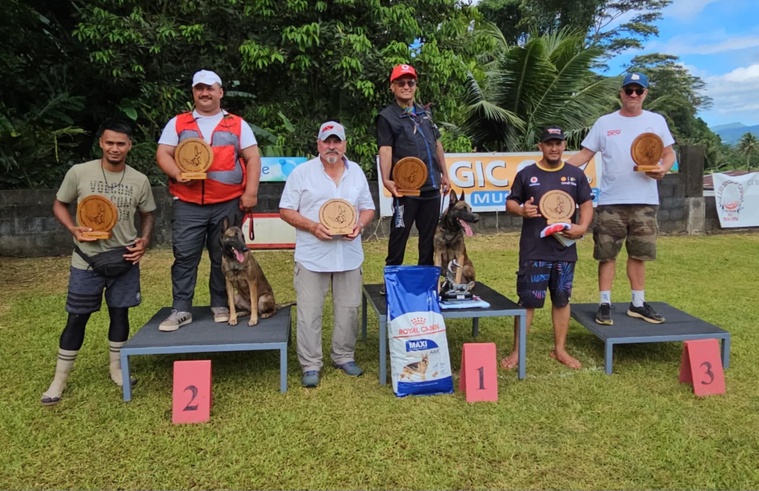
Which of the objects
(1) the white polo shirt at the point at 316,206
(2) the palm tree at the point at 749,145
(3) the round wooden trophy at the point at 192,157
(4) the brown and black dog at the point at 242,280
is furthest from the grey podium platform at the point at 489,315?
(2) the palm tree at the point at 749,145

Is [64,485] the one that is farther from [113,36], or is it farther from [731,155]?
[731,155]

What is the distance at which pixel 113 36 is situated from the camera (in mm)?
8625

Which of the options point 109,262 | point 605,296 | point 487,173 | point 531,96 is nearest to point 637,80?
point 605,296

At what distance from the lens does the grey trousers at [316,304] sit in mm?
3709

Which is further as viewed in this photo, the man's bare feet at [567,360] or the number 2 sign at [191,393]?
the man's bare feet at [567,360]

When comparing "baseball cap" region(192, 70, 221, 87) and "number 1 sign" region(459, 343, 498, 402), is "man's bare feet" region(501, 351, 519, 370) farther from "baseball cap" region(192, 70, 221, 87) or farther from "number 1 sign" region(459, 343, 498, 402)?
"baseball cap" region(192, 70, 221, 87)

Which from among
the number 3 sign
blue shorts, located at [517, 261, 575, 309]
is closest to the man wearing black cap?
blue shorts, located at [517, 261, 575, 309]

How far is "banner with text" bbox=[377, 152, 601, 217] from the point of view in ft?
32.3

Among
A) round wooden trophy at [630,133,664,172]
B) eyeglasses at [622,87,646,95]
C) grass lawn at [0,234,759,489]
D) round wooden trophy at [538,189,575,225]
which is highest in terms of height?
eyeglasses at [622,87,646,95]

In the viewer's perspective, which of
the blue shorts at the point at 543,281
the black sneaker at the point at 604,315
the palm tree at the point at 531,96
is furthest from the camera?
the palm tree at the point at 531,96

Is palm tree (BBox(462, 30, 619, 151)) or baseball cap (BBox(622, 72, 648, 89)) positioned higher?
palm tree (BBox(462, 30, 619, 151))

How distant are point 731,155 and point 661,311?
33.5 meters

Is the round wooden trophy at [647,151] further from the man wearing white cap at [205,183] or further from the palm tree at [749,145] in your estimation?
the palm tree at [749,145]

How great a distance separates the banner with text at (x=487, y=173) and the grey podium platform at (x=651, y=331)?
19.0 ft
